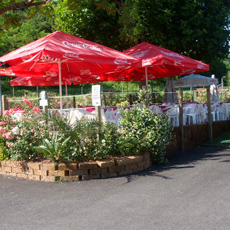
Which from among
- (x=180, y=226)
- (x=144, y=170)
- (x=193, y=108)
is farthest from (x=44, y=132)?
(x=193, y=108)

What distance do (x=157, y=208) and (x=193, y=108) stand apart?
6.21 meters

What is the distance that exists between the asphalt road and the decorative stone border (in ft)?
0.59

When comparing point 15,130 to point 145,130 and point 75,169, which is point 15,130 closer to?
point 75,169

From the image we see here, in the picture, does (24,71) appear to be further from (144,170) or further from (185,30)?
(185,30)

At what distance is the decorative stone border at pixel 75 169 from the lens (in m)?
6.23

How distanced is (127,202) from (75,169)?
1.63 metres

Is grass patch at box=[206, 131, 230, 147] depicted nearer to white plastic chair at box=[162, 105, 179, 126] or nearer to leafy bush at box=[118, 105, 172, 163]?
white plastic chair at box=[162, 105, 179, 126]

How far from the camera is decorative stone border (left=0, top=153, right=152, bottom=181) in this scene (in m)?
6.23

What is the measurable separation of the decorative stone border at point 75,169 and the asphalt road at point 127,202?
0.18 m

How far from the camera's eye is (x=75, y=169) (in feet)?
20.5

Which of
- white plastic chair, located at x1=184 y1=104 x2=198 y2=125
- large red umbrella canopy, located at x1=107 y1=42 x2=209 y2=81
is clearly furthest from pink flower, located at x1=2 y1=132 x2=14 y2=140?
white plastic chair, located at x1=184 y1=104 x2=198 y2=125

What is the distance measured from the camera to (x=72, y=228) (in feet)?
13.1

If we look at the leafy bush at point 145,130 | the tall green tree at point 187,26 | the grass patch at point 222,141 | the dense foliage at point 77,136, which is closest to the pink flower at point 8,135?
the dense foliage at point 77,136

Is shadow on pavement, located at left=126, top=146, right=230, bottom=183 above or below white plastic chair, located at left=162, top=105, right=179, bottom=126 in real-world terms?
below
